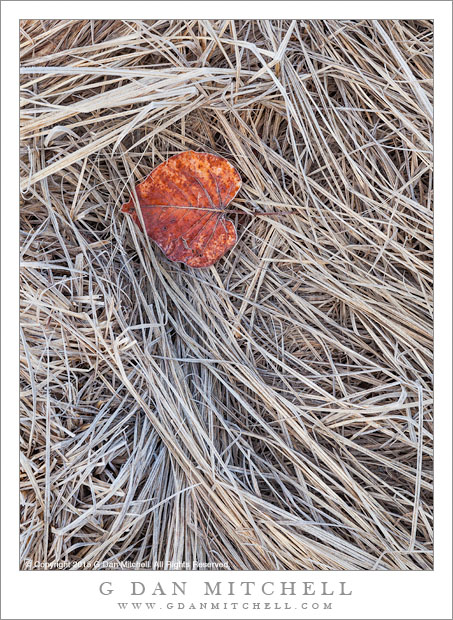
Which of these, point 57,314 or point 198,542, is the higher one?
point 57,314

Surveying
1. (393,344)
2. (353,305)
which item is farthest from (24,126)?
(393,344)

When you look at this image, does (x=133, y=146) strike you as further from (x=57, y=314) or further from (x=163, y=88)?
(x=57, y=314)
